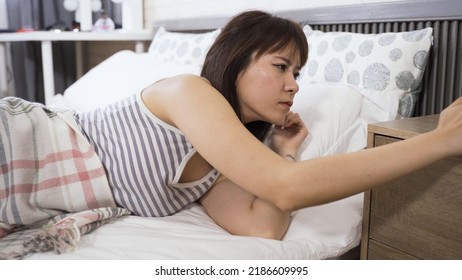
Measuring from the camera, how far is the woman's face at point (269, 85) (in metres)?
0.95

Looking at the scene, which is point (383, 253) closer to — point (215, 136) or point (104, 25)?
point (215, 136)

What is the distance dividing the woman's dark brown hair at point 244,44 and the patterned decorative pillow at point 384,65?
36 centimetres

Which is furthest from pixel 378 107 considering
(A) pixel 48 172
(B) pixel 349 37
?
(A) pixel 48 172

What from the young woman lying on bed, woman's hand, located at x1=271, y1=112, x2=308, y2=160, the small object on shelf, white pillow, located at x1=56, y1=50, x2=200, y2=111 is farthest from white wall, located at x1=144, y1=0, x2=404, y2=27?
the young woman lying on bed

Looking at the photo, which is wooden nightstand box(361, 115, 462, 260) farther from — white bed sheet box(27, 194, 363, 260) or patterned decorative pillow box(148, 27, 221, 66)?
patterned decorative pillow box(148, 27, 221, 66)

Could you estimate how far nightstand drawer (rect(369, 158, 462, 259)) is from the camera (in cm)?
81

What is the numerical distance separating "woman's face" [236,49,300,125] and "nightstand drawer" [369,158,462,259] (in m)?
0.26

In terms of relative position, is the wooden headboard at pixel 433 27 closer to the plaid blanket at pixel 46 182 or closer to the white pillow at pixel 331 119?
the white pillow at pixel 331 119

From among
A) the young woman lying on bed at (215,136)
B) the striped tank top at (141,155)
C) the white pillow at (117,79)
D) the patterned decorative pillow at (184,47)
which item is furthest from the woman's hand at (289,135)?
the patterned decorative pillow at (184,47)

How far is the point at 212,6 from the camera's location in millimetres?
2211

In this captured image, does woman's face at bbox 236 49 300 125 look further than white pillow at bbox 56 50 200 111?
No

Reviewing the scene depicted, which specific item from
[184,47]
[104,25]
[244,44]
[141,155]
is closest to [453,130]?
[244,44]

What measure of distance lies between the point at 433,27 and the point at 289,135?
0.53 metres

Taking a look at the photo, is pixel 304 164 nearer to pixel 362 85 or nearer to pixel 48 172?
pixel 48 172
